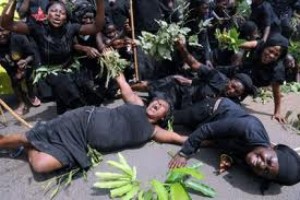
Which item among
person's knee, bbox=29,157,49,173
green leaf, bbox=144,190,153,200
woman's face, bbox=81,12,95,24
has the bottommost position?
green leaf, bbox=144,190,153,200

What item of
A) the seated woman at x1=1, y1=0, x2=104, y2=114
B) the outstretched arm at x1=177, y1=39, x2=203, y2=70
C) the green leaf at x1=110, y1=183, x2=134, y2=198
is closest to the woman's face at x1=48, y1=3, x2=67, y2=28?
the seated woman at x1=1, y1=0, x2=104, y2=114

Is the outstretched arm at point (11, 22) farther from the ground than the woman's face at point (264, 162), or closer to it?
farther from the ground

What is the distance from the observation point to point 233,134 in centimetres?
433

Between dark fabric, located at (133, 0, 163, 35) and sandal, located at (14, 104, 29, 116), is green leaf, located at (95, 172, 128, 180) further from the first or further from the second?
dark fabric, located at (133, 0, 163, 35)

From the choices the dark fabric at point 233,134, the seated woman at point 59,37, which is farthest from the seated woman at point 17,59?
the dark fabric at point 233,134

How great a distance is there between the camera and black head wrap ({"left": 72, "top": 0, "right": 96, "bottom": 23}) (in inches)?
221

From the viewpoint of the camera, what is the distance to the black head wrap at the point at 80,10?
5613mm

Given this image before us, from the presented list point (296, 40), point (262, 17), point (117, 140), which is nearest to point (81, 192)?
point (117, 140)

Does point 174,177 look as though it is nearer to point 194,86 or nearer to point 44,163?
point 44,163

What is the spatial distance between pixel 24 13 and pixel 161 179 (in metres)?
3.32

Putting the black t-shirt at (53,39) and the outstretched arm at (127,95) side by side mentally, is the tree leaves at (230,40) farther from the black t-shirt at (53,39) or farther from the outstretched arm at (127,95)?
the black t-shirt at (53,39)

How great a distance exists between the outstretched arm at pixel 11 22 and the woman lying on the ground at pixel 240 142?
2.08 meters

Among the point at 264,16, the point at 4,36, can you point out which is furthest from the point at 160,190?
the point at 264,16

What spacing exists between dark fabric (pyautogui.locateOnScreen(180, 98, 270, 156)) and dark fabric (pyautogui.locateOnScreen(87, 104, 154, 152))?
0.51m
